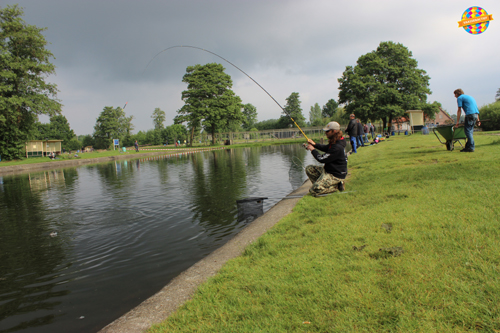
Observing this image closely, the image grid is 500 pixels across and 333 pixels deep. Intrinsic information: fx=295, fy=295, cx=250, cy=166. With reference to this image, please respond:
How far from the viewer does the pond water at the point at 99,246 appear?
165 inches

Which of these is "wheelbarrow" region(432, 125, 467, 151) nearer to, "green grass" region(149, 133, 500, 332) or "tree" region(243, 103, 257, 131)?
"green grass" region(149, 133, 500, 332)

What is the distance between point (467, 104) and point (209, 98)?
5810 cm

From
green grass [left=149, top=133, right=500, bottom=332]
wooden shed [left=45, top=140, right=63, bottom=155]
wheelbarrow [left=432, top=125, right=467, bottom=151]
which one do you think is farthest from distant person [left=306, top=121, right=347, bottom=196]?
wooden shed [left=45, top=140, right=63, bottom=155]

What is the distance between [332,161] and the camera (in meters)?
6.75

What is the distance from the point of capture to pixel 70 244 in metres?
6.81

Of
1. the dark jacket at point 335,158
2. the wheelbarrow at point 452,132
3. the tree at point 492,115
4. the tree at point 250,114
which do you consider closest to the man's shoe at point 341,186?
the dark jacket at point 335,158

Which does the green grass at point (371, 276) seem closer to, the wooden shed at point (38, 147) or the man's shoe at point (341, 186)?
the man's shoe at point (341, 186)

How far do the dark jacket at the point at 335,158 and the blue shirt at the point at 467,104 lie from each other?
18.4 feet

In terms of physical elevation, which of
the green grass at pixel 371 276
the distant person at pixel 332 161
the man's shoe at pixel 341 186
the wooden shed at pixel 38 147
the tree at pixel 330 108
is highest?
the tree at pixel 330 108

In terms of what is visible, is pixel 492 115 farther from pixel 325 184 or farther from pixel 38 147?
pixel 38 147

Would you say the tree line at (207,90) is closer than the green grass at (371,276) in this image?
No

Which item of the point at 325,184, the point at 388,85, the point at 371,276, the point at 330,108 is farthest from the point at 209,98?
the point at 330,108

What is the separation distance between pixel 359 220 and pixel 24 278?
5.83 metres

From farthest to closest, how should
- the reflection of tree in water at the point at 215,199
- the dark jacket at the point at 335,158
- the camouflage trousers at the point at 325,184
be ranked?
the reflection of tree in water at the point at 215,199 → the camouflage trousers at the point at 325,184 → the dark jacket at the point at 335,158
